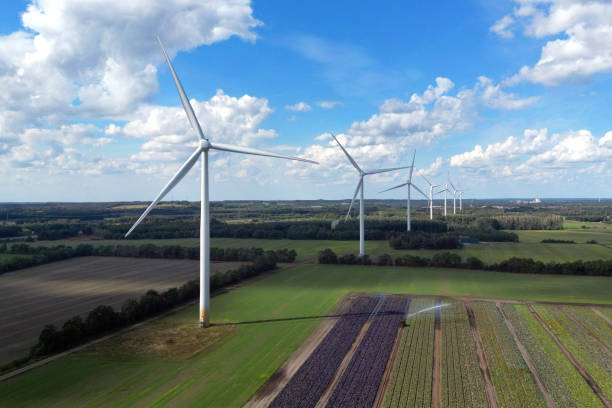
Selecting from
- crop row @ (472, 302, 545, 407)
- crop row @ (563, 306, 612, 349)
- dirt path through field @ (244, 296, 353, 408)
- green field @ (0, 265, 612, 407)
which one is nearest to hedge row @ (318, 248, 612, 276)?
green field @ (0, 265, 612, 407)

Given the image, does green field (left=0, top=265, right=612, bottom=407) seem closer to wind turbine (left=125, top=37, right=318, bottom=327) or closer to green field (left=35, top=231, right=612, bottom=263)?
wind turbine (left=125, top=37, right=318, bottom=327)

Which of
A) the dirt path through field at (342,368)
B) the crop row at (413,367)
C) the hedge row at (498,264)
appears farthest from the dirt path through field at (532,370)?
the hedge row at (498,264)

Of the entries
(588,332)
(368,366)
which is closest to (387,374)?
(368,366)

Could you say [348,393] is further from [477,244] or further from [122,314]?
[477,244]

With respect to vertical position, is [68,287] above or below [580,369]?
above

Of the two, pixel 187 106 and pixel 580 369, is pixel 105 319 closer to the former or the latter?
pixel 187 106

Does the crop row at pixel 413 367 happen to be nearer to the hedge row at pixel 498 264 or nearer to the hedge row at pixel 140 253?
the hedge row at pixel 498 264
